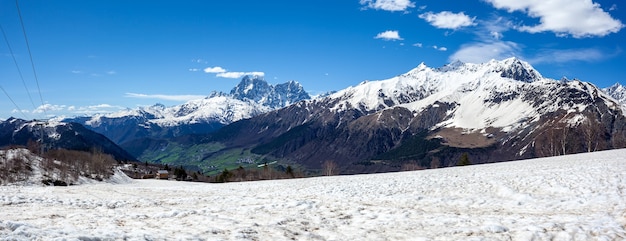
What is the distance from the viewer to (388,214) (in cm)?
2056

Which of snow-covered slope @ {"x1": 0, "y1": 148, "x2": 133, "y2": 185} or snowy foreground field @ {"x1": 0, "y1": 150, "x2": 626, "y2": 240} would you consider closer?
snowy foreground field @ {"x1": 0, "y1": 150, "x2": 626, "y2": 240}

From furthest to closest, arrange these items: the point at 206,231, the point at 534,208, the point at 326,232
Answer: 1. the point at 534,208
2. the point at 326,232
3. the point at 206,231

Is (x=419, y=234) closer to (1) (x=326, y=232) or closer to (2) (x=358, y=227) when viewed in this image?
(2) (x=358, y=227)

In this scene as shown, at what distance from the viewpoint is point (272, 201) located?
26031mm

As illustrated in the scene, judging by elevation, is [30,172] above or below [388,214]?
above

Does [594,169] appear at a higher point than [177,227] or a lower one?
higher

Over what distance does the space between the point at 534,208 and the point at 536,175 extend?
10.2m

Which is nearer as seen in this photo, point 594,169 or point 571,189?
point 571,189

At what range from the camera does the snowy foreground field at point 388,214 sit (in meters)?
15.6

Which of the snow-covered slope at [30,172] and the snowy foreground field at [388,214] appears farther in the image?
the snow-covered slope at [30,172]

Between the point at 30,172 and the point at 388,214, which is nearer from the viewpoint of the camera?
the point at 388,214

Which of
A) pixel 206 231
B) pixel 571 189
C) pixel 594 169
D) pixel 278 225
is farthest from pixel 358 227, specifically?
pixel 594 169

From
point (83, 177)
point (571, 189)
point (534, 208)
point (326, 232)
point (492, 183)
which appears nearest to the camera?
point (326, 232)

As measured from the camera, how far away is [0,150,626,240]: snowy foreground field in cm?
1556
